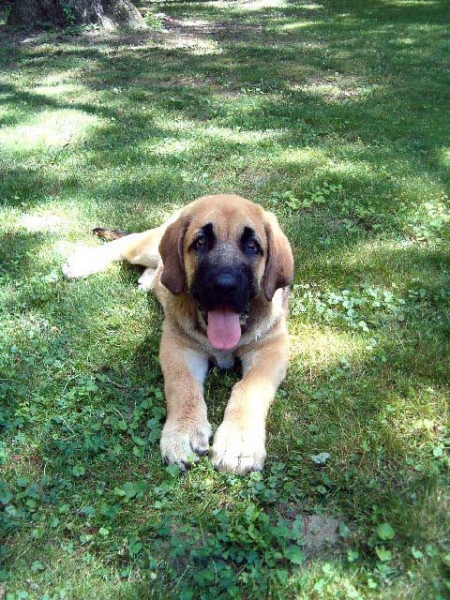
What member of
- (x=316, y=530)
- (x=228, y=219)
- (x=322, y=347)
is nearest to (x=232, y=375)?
(x=322, y=347)

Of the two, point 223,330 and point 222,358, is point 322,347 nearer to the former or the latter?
point 222,358

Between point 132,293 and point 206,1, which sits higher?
point 206,1

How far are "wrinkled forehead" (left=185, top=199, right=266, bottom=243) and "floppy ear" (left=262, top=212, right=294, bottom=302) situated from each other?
88mm

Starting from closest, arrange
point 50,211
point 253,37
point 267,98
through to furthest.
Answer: point 50,211, point 267,98, point 253,37

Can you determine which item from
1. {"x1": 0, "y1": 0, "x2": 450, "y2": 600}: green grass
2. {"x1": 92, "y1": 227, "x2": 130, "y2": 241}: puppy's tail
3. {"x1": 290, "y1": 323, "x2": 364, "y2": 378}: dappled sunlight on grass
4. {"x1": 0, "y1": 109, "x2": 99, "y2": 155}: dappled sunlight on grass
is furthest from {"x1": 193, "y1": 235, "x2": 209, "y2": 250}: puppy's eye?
{"x1": 0, "y1": 109, "x2": 99, "y2": 155}: dappled sunlight on grass

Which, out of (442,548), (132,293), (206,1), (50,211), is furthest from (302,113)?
(206,1)

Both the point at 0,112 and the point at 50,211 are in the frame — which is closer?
the point at 50,211

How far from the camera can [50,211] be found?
21.3 feet

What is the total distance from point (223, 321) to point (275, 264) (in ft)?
1.90

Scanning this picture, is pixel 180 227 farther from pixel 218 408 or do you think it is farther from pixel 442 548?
pixel 442 548

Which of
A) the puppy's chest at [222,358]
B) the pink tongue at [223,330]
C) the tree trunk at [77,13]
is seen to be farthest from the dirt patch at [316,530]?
the tree trunk at [77,13]

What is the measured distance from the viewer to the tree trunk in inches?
620

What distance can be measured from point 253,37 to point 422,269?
1316 cm

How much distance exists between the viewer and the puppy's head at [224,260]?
3654 mm
